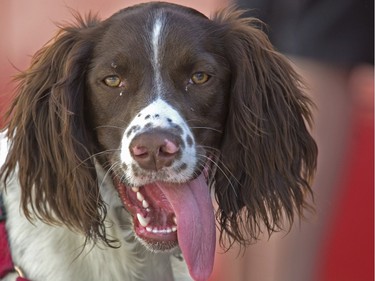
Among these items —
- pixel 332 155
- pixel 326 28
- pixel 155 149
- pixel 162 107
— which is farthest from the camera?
pixel 332 155

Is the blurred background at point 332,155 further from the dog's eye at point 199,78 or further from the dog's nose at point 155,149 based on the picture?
the dog's nose at point 155,149

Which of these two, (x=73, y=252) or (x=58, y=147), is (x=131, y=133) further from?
(x=73, y=252)

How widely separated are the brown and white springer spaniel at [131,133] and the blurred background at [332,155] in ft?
0.59

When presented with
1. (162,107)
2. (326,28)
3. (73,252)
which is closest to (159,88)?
(162,107)

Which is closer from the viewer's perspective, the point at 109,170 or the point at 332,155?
the point at 109,170

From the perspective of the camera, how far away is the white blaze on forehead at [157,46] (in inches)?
114

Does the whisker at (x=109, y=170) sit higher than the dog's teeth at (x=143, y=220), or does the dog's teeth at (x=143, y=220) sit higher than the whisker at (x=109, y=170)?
the whisker at (x=109, y=170)

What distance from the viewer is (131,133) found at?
276 centimetres

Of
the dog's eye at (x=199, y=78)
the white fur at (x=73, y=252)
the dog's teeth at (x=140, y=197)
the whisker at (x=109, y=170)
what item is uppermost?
the dog's eye at (x=199, y=78)

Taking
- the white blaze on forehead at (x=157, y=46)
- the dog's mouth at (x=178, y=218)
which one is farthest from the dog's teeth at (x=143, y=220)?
the white blaze on forehead at (x=157, y=46)

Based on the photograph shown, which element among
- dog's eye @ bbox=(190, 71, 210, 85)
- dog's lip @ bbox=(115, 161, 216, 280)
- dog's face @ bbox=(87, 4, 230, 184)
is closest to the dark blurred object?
dog's face @ bbox=(87, 4, 230, 184)

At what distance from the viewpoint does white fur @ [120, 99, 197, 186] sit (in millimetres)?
2736

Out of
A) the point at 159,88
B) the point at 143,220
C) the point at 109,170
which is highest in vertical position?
the point at 159,88

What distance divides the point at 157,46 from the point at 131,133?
13.7 inches
